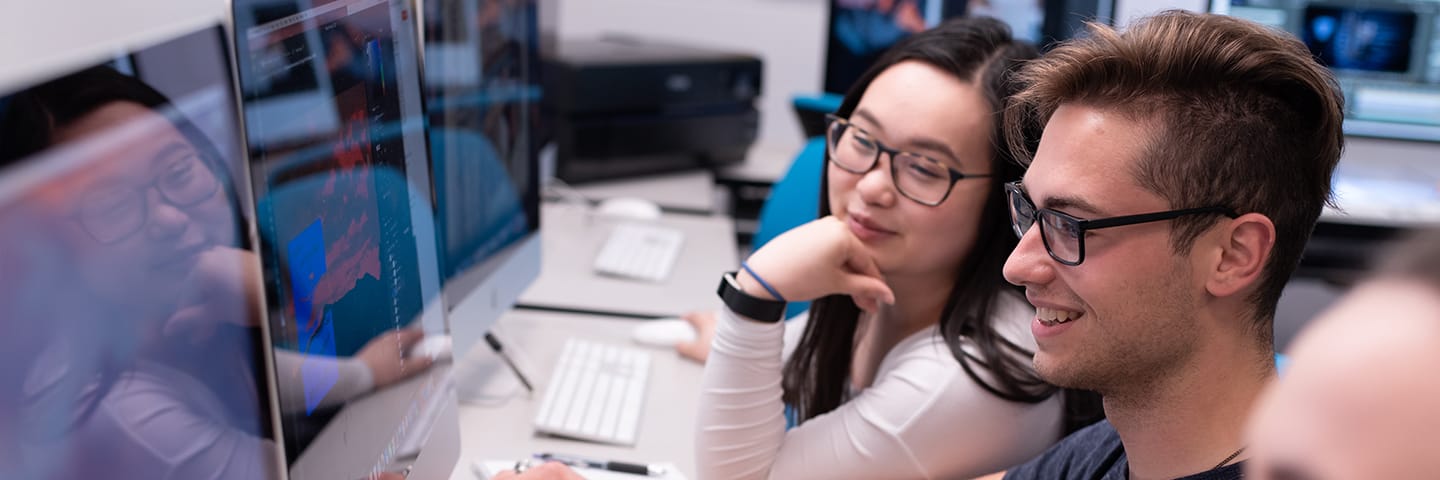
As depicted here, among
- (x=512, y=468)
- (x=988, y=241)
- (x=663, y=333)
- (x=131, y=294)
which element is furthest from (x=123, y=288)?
(x=663, y=333)

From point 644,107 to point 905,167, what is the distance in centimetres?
156

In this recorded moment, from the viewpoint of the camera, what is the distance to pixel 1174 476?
3.10ft

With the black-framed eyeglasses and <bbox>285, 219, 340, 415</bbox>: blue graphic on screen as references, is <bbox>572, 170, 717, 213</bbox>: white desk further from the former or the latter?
<bbox>285, 219, 340, 415</bbox>: blue graphic on screen

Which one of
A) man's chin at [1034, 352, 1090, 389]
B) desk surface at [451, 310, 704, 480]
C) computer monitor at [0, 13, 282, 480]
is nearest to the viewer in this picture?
computer monitor at [0, 13, 282, 480]

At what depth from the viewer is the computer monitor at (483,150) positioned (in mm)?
1393

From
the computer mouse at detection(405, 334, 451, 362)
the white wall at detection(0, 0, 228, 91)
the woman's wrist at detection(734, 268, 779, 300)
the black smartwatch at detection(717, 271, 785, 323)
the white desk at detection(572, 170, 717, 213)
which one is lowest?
the white desk at detection(572, 170, 717, 213)

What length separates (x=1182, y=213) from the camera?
896 mm

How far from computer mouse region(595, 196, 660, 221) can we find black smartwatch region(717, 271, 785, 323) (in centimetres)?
114

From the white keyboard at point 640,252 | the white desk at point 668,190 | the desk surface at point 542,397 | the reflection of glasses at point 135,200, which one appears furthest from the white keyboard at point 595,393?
the white desk at point 668,190

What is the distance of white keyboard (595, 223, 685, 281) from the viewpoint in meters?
2.05

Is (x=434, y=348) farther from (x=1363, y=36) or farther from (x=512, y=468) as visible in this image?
(x=1363, y=36)

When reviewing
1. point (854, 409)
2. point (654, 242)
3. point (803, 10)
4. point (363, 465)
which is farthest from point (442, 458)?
point (803, 10)

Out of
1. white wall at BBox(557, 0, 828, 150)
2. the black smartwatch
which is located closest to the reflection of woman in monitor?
the black smartwatch

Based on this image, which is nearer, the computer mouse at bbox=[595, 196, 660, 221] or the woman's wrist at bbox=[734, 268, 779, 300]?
the woman's wrist at bbox=[734, 268, 779, 300]
